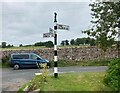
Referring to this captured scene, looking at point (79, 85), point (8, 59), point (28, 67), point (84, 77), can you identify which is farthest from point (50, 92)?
point (8, 59)

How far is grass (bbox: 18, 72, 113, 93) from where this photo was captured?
12344 mm

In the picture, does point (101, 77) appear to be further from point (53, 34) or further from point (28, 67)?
point (28, 67)

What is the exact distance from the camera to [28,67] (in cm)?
2969

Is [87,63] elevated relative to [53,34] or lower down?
lower down

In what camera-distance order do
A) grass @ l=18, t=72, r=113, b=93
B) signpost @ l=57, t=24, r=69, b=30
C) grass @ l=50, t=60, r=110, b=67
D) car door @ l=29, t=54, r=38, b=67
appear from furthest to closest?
1. grass @ l=50, t=60, r=110, b=67
2. car door @ l=29, t=54, r=38, b=67
3. signpost @ l=57, t=24, r=69, b=30
4. grass @ l=18, t=72, r=113, b=93

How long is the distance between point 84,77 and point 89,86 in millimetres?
1645

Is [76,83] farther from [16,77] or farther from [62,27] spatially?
[16,77]

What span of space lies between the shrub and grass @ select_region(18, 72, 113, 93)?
20 cm

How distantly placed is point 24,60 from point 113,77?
18.4 meters

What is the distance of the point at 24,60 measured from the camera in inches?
1182

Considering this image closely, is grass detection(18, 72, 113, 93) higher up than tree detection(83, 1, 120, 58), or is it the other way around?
tree detection(83, 1, 120, 58)

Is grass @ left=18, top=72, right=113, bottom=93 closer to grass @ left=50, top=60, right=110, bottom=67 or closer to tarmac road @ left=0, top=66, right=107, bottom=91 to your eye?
tarmac road @ left=0, top=66, right=107, bottom=91

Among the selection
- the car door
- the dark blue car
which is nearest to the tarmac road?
the car door

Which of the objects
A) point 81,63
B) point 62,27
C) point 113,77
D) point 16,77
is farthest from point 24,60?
point 113,77
